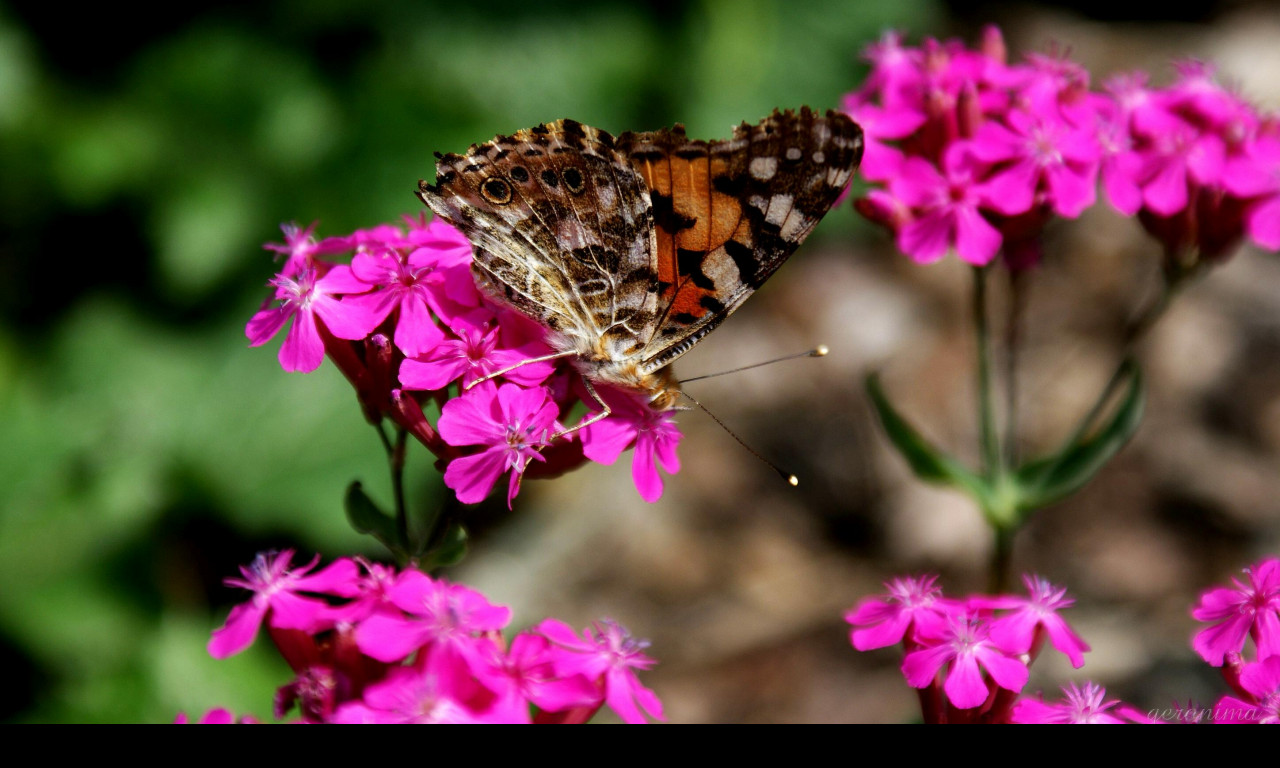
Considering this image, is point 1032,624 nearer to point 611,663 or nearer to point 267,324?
point 611,663

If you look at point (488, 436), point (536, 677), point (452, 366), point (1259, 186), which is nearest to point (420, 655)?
point (536, 677)

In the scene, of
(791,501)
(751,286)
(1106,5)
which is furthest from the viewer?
(1106,5)

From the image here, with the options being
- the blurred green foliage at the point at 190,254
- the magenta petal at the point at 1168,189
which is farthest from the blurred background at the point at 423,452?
the magenta petal at the point at 1168,189

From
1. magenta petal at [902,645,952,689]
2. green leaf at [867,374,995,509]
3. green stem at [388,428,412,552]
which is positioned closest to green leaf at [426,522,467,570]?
green stem at [388,428,412,552]

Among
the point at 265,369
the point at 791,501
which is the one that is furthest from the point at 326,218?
the point at 791,501

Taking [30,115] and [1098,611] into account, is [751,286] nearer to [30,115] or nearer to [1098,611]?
[1098,611]
